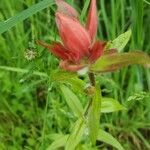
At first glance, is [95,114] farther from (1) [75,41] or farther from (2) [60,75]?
(1) [75,41]

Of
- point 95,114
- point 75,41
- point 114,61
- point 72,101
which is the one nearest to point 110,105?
point 72,101

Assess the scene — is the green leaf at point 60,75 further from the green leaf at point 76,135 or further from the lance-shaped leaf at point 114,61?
the green leaf at point 76,135

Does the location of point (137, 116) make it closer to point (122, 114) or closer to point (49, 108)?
point (122, 114)

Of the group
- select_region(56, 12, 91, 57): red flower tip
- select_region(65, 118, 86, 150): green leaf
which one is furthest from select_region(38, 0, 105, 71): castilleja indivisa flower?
select_region(65, 118, 86, 150): green leaf

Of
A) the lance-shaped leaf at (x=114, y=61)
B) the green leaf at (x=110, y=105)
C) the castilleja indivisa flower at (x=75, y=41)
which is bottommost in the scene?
the green leaf at (x=110, y=105)

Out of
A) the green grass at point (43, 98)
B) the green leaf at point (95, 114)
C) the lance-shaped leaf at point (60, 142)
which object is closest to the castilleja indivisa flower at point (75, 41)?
the green leaf at point (95, 114)

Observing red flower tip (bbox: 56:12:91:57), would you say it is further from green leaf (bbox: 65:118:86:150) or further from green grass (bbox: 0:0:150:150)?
green grass (bbox: 0:0:150:150)

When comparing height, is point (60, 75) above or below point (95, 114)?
above
